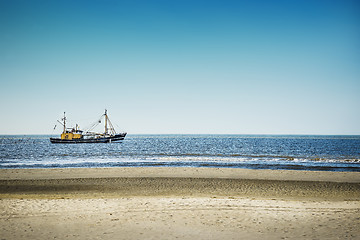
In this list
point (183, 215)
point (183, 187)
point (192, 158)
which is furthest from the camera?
point (192, 158)

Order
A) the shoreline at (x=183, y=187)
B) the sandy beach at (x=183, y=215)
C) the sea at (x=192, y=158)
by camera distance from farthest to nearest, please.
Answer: the sea at (x=192, y=158) < the shoreline at (x=183, y=187) < the sandy beach at (x=183, y=215)

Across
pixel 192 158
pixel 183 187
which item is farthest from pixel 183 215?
pixel 192 158

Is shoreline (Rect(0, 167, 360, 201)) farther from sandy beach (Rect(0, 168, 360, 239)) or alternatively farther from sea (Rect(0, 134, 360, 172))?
sea (Rect(0, 134, 360, 172))

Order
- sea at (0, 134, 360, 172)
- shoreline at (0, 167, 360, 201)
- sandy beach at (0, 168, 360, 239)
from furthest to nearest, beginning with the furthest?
sea at (0, 134, 360, 172) < shoreline at (0, 167, 360, 201) < sandy beach at (0, 168, 360, 239)

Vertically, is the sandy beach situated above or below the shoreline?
above

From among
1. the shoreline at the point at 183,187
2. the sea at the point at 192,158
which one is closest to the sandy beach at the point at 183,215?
the shoreline at the point at 183,187

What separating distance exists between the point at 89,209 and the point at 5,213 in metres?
2.74

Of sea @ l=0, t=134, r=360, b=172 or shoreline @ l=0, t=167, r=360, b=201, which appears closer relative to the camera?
shoreline @ l=0, t=167, r=360, b=201

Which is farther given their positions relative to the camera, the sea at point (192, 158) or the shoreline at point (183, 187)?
the sea at point (192, 158)

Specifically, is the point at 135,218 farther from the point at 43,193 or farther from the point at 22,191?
the point at 22,191

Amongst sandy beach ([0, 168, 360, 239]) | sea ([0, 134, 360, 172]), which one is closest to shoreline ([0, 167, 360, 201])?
sandy beach ([0, 168, 360, 239])

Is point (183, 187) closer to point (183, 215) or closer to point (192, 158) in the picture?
point (183, 215)

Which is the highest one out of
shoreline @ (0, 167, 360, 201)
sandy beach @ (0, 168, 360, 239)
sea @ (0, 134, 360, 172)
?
sandy beach @ (0, 168, 360, 239)

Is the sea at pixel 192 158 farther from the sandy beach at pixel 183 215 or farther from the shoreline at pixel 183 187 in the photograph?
the sandy beach at pixel 183 215
